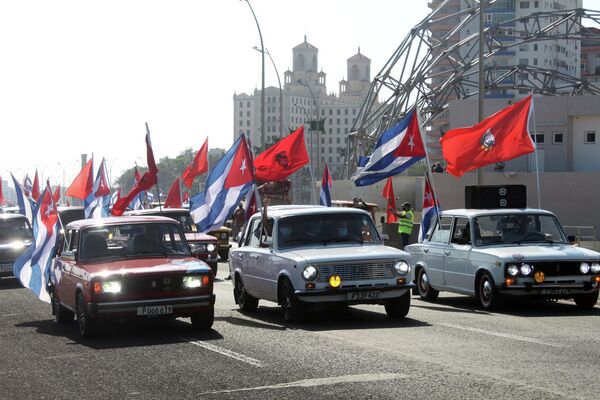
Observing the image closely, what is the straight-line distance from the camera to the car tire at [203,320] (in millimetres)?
14367

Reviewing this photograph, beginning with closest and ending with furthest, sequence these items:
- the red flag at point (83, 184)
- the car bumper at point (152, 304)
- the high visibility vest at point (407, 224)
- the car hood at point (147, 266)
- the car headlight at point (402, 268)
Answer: the car bumper at point (152, 304), the car hood at point (147, 266), the car headlight at point (402, 268), the high visibility vest at point (407, 224), the red flag at point (83, 184)

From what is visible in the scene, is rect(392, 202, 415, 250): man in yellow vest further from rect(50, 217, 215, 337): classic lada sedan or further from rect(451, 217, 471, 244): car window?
rect(50, 217, 215, 337): classic lada sedan

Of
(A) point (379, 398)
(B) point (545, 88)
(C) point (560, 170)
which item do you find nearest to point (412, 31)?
(B) point (545, 88)

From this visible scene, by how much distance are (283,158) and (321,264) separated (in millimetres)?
15071

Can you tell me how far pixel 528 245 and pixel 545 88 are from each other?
221ft

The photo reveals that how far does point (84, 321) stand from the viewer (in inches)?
546

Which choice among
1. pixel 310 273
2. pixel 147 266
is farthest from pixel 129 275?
pixel 310 273

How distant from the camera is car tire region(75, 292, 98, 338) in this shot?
45.1 ft

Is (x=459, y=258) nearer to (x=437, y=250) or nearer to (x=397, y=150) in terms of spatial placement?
(x=437, y=250)

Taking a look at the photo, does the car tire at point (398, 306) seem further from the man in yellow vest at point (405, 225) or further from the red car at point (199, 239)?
the man in yellow vest at point (405, 225)

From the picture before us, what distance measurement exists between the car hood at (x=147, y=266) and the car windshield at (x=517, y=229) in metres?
5.87

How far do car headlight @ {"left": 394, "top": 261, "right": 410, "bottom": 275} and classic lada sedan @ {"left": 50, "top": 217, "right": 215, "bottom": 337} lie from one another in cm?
275

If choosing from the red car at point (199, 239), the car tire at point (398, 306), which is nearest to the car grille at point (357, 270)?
the car tire at point (398, 306)

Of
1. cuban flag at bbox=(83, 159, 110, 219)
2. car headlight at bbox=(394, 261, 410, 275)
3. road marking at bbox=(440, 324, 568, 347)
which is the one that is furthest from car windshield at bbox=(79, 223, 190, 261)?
cuban flag at bbox=(83, 159, 110, 219)
